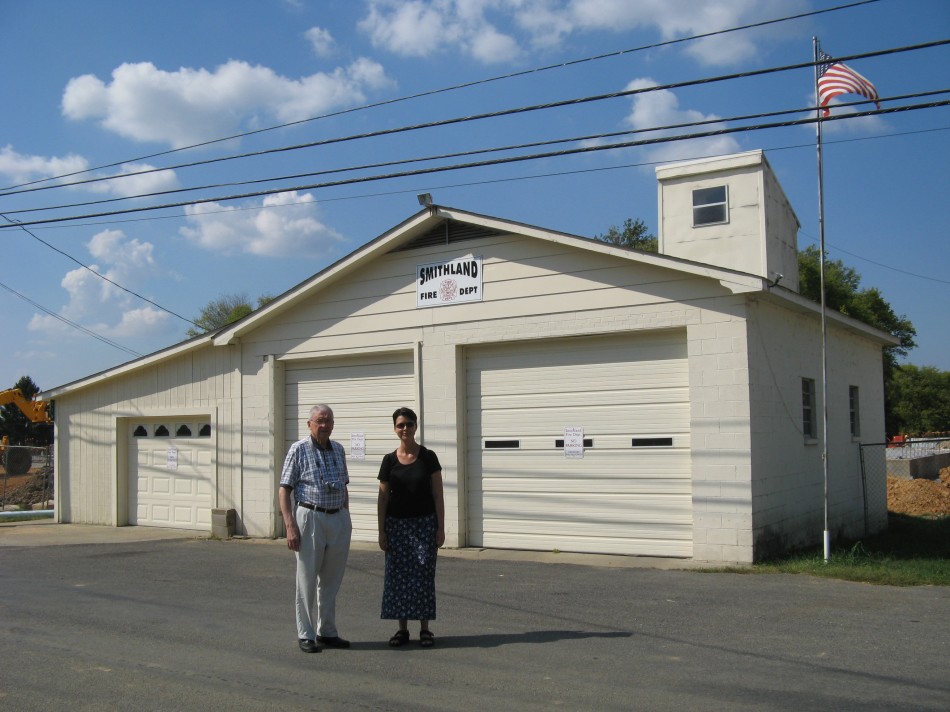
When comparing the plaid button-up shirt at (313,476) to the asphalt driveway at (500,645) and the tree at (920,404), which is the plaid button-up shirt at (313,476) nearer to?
the asphalt driveway at (500,645)

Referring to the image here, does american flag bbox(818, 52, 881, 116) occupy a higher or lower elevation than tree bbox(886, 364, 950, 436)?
higher

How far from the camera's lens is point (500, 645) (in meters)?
7.07

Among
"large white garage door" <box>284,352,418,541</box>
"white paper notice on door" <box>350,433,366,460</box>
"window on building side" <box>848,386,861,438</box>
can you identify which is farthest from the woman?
"window on building side" <box>848,386,861,438</box>

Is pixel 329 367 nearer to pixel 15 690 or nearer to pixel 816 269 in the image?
pixel 15 690

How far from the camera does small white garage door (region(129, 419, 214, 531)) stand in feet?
55.0

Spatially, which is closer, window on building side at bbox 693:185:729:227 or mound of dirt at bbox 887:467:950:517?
window on building side at bbox 693:185:729:227

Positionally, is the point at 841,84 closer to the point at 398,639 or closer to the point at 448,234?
the point at 448,234

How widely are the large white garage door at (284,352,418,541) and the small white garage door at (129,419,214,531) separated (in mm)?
2592

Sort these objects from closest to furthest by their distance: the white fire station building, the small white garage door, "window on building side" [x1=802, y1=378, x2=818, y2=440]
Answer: the white fire station building
"window on building side" [x1=802, y1=378, x2=818, y2=440]
the small white garage door

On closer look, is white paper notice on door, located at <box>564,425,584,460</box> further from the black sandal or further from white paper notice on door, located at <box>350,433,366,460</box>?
the black sandal

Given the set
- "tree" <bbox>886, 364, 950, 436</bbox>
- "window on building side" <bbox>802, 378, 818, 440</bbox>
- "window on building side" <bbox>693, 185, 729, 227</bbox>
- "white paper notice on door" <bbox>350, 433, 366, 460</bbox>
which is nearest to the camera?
"window on building side" <bbox>802, 378, 818, 440</bbox>

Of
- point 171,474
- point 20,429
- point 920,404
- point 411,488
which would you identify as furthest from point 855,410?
point 920,404

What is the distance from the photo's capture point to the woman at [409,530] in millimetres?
6984

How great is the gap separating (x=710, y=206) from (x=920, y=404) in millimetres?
56523
